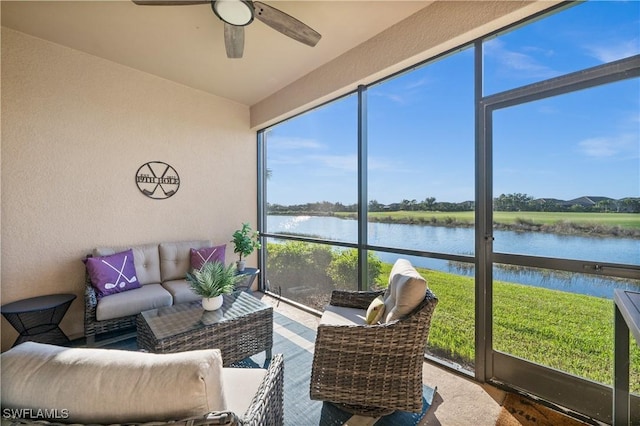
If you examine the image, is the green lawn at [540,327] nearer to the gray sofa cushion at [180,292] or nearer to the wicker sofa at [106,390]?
the wicker sofa at [106,390]

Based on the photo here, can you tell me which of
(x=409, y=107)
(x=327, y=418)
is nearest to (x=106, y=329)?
(x=327, y=418)

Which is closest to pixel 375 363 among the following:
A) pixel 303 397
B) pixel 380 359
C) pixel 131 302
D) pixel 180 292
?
pixel 380 359

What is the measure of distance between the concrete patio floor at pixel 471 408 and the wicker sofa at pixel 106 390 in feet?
4.54

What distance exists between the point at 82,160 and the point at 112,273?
4.51 feet

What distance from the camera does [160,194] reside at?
3.70 m

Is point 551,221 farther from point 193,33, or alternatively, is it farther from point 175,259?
point 175,259

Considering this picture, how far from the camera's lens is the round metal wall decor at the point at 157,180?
3549 millimetres

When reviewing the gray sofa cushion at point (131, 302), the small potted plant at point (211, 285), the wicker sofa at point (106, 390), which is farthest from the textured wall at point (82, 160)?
the wicker sofa at point (106, 390)

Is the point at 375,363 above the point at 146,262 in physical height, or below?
below

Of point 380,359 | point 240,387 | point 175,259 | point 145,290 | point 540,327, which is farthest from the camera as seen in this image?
point 175,259

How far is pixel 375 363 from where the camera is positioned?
1.74m

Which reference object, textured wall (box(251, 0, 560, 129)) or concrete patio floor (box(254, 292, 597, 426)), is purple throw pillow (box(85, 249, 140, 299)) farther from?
textured wall (box(251, 0, 560, 129))

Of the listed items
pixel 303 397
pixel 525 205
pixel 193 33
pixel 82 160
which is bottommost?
pixel 303 397

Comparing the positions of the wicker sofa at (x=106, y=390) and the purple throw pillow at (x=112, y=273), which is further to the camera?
the purple throw pillow at (x=112, y=273)
